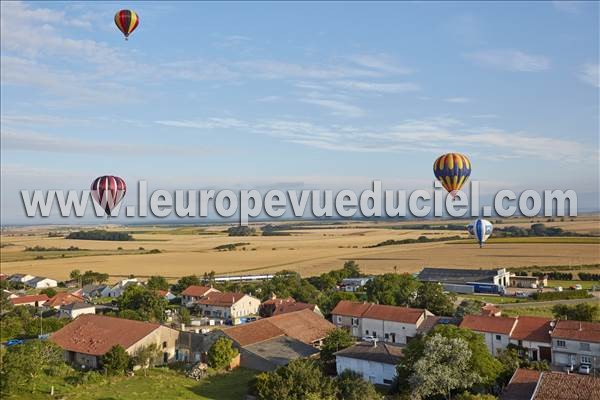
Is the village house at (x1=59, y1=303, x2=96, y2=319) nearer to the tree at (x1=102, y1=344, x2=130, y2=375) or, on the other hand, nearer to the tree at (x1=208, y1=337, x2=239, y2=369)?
the tree at (x1=102, y1=344, x2=130, y2=375)

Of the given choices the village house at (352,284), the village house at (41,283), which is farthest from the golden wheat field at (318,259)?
the village house at (352,284)

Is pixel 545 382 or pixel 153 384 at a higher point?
pixel 545 382

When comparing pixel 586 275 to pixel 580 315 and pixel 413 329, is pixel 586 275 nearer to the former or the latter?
pixel 580 315

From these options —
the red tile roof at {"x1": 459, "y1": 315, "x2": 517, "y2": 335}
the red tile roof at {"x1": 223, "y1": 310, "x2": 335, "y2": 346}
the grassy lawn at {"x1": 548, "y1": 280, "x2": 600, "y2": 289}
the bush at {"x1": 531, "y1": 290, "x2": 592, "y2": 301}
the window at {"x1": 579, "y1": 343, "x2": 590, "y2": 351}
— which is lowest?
the grassy lawn at {"x1": 548, "y1": 280, "x2": 600, "y2": 289}

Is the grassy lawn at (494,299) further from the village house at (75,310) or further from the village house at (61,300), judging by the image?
the village house at (61,300)

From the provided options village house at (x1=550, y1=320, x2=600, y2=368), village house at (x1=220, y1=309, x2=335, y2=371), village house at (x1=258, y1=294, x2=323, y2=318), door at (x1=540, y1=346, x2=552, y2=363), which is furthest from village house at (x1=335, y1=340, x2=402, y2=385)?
village house at (x1=258, y1=294, x2=323, y2=318)

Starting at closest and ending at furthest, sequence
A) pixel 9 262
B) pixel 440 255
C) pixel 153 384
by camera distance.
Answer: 1. pixel 153 384
2. pixel 440 255
3. pixel 9 262

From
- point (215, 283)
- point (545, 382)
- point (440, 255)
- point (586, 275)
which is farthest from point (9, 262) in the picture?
point (545, 382)

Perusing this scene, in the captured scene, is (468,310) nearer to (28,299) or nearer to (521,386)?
(521,386)
